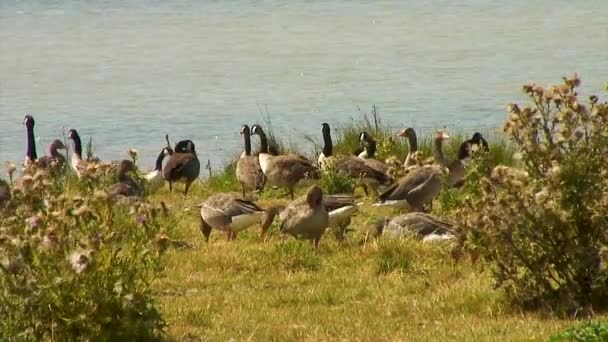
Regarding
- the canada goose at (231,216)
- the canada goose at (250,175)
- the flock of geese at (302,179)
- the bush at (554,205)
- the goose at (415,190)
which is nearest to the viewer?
the bush at (554,205)

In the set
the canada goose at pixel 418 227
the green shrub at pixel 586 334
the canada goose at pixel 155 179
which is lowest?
the canada goose at pixel 155 179

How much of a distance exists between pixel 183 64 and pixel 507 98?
10005mm

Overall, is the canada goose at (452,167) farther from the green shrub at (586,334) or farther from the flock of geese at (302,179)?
the green shrub at (586,334)

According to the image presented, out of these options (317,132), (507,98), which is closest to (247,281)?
(317,132)

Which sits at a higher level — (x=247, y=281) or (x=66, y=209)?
(x=66, y=209)

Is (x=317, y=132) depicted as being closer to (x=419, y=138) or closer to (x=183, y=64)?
(x=419, y=138)

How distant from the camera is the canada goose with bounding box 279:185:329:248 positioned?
12.3 meters

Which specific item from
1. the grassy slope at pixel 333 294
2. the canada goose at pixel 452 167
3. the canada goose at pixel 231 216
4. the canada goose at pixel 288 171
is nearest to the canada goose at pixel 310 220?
the grassy slope at pixel 333 294

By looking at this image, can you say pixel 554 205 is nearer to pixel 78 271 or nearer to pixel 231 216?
pixel 78 271

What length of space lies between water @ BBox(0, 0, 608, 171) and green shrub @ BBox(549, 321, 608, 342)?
13.8m

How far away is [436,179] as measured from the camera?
1449 centimetres

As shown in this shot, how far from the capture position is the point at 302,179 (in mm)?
16406

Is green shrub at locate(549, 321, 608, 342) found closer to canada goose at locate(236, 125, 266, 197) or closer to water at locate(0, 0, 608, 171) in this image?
canada goose at locate(236, 125, 266, 197)

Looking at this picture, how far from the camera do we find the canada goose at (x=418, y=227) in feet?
40.4
